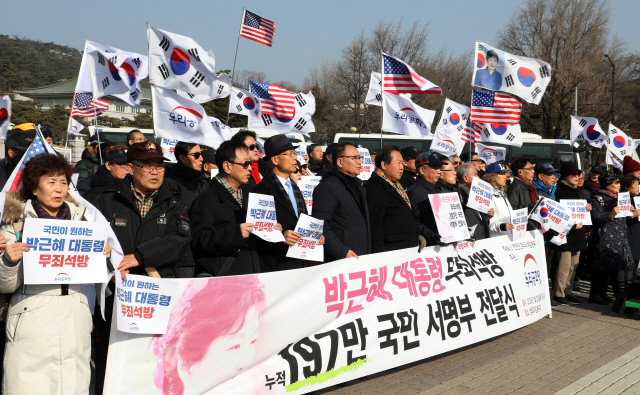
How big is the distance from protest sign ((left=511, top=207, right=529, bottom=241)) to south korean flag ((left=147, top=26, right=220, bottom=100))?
163 inches

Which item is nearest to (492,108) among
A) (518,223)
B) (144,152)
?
(518,223)

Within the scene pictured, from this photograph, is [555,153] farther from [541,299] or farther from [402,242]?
[402,242]

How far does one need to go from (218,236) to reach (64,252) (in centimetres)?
120

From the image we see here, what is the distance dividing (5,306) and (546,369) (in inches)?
183

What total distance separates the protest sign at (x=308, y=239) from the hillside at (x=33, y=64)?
168 ft

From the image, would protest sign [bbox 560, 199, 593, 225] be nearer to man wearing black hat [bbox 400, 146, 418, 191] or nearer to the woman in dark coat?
the woman in dark coat

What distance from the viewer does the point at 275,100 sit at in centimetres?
1233

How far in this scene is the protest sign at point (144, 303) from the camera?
3844 millimetres

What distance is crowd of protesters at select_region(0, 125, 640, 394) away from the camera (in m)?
3.56

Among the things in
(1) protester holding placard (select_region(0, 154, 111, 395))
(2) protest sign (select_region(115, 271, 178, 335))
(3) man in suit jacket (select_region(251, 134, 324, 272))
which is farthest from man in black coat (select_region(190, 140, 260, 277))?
(1) protester holding placard (select_region(0, 154, 111, 395))

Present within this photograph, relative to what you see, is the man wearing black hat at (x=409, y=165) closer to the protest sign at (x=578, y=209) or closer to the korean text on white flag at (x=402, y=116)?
the protest sign at (x=578, y=209)

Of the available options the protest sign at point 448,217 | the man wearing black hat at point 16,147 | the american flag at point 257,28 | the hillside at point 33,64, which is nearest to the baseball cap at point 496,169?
the protest sign at point 448,217

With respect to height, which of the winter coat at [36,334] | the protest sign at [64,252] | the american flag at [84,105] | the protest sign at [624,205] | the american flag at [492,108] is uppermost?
the american flag at [492,108]

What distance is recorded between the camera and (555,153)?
28.8 m
